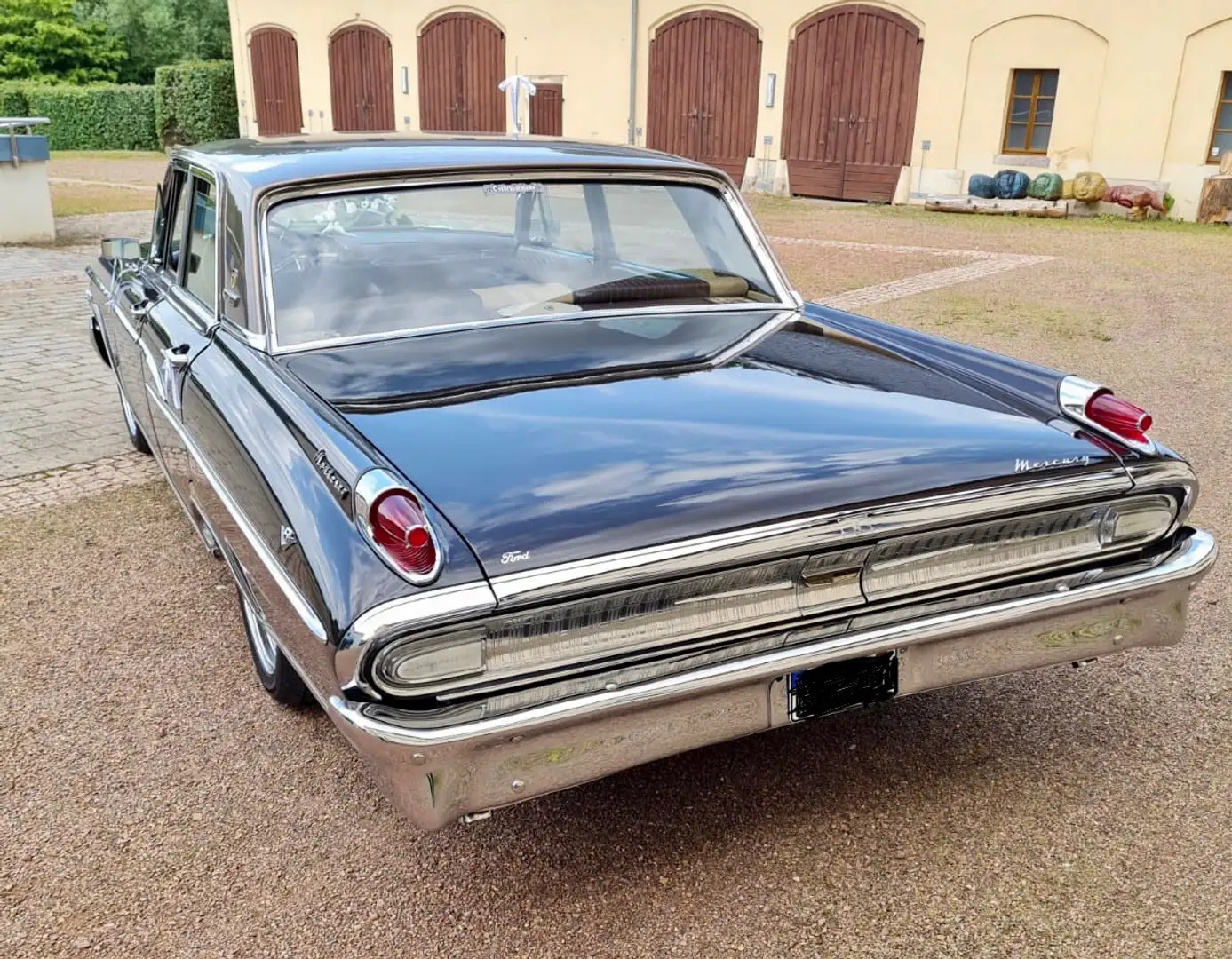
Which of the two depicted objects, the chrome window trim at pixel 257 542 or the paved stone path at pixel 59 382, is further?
the paved stone path at pixel 59 382

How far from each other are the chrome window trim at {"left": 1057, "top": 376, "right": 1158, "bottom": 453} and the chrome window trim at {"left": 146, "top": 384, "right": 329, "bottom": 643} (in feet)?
6.39

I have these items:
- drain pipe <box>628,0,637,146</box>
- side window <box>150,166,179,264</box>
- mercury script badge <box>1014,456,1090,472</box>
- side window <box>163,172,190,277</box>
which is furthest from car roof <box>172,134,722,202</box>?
drain pipe <box>628,0,637,146</box>

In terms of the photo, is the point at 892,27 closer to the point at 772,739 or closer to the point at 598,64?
the point at 598,64

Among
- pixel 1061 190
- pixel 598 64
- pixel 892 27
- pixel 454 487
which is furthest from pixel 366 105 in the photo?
pixel 454 487

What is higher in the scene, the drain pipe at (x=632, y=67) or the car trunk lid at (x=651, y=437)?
the drain pipe at (x=632, y=67)

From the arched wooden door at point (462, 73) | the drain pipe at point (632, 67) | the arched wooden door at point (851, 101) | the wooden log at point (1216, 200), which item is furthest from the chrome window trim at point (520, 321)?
the arched wooden door at point (462, 73)

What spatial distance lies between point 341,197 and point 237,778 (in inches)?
66.4

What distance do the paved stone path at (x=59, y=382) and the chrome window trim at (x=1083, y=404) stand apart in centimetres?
402

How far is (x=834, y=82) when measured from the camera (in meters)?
19.4

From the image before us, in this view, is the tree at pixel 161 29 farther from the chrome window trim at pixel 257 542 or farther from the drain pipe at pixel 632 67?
the chrome window trim at pixel 257 542

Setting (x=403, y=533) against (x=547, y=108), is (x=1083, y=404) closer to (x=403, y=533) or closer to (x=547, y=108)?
(x=403, y=533)

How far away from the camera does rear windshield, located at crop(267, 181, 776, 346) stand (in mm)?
3176

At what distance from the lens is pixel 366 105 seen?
26516mm

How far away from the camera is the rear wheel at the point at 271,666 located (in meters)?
3.00
